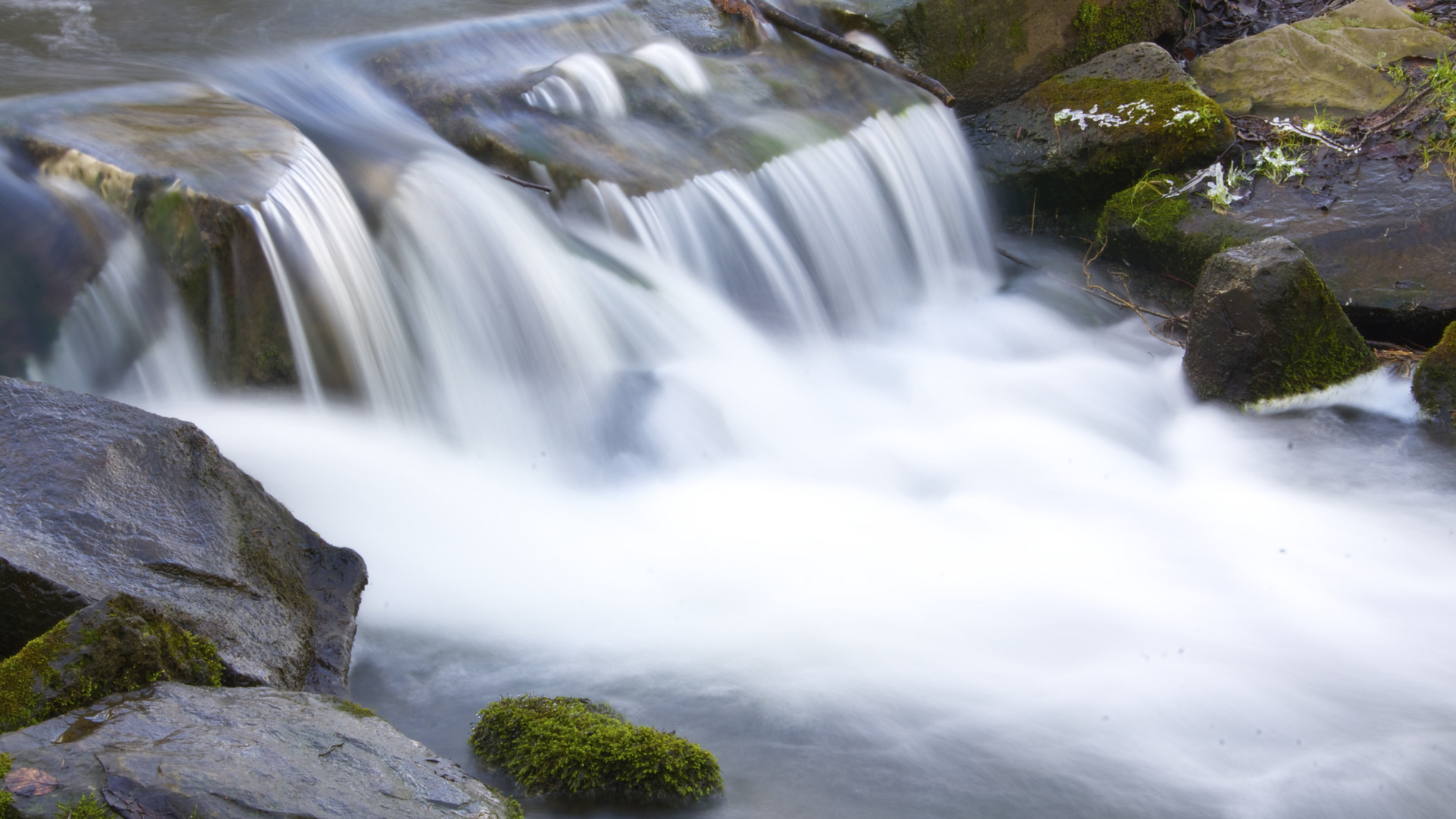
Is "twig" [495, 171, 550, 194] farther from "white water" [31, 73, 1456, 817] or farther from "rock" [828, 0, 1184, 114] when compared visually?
"rock" [828, 0, 1184, 114]

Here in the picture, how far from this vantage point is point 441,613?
12.6 ft

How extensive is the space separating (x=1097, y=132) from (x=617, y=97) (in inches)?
134

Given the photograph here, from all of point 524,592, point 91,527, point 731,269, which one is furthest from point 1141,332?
point 91,527

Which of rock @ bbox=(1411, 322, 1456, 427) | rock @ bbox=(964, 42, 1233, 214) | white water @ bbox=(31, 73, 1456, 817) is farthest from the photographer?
rock @ bbox=(964, 42, 1233, 214)

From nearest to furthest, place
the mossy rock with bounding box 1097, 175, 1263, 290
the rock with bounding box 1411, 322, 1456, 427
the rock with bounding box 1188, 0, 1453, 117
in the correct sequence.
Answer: the rock with bounding box 1411, 322, 1456, 427, the mossy rock with bounding box 1097, 175, 1263, 290, the rock with bounding box 1188, 0, 1453, 117

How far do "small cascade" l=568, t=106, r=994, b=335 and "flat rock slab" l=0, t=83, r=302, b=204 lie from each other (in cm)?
164

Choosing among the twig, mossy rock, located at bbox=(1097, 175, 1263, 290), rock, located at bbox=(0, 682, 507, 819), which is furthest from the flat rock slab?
mossy rock, located at bbox=(1097, 175, 1263, 290)

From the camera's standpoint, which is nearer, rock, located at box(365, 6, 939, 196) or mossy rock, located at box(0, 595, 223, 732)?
mossy rock, located at box(0, 595, 223, 732)

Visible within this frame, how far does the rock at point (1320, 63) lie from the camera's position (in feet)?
24.6

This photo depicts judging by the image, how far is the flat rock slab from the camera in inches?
179

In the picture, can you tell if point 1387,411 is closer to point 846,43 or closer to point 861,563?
point 861,563

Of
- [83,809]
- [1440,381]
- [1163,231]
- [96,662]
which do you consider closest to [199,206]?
[96,662]

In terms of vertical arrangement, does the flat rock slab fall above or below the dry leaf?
above

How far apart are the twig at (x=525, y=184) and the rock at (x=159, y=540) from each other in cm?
279
